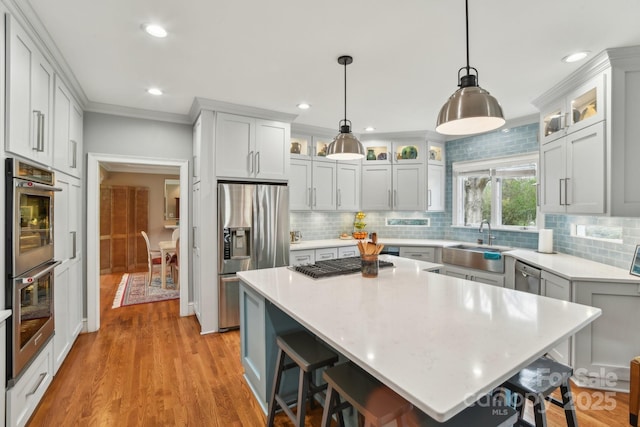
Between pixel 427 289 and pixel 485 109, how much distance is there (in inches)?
39.5

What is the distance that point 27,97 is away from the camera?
6.35 ft

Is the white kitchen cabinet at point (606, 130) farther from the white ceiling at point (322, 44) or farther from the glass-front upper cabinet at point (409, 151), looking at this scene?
the glass-front upper cabinet at point (409, 151)

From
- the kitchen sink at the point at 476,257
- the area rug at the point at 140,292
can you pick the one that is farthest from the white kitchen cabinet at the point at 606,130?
the area rug at the point at 140,292

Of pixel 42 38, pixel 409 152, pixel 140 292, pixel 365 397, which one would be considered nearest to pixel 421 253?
pixel 409 152

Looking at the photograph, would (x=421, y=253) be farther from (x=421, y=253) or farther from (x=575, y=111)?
(x=575, y=111)

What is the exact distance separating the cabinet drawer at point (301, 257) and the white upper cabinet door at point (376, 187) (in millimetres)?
1226

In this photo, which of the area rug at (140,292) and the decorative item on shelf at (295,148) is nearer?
the decorative item on shelf at (295,148)

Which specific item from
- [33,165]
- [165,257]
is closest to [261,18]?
[33,165]

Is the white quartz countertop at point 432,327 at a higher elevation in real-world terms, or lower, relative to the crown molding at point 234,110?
lower

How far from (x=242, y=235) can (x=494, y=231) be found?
3.30 m

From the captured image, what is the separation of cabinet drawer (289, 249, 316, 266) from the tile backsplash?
0.68 meters

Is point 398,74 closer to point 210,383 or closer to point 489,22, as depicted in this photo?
point 489,22

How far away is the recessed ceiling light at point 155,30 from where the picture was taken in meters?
2.00

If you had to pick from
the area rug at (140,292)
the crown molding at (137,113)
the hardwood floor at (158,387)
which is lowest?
the hardwood floor at (158,387)
